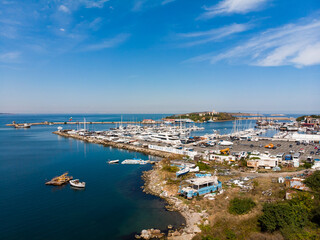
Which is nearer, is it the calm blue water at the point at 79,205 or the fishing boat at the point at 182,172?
the calm blue water at the point at 79,205

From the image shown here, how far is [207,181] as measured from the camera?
715 inches

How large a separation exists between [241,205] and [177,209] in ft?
15.8

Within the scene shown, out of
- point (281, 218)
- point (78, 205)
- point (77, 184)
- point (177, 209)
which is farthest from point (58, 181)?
point (281, 218)

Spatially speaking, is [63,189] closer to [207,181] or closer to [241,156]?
[207,181]

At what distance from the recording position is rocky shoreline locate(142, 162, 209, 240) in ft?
40.9

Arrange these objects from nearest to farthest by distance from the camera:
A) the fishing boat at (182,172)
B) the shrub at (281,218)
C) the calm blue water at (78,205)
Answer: the shrub at (281,218) < the calm blue water at (78,205) < the fishing boat at (182,172)

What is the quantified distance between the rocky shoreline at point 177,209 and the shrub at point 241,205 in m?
2.04

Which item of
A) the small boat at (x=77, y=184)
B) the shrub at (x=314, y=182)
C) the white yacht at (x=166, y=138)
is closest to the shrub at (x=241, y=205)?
the shrub at (x=314, y=182)

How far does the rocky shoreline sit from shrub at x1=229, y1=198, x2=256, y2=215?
6.71ft

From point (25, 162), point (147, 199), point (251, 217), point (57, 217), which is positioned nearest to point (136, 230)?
point (147, 199)

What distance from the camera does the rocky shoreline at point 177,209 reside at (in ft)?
40.9

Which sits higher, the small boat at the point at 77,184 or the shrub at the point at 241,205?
the shrub at the point at 241,205

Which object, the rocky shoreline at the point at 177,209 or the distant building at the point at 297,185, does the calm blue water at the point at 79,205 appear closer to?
the rocky shoreline at the point at 177,209

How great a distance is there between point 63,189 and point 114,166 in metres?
9.09
